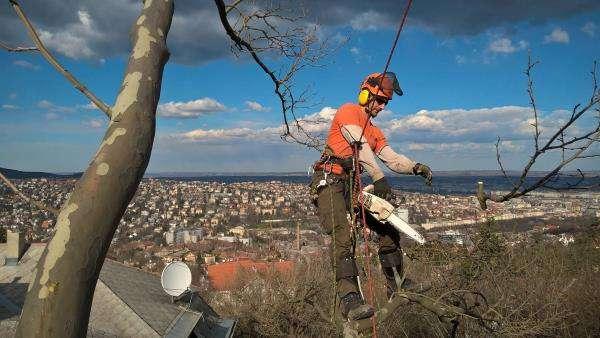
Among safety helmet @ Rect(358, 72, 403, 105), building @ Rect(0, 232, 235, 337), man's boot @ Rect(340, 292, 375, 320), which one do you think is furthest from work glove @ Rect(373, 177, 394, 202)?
building @ Rect(0, 232, 235, 337)

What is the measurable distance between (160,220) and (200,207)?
37.9 ft

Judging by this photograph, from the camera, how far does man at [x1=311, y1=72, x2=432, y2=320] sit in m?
4.44

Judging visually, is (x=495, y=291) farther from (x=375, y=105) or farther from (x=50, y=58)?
(x=50, y=58)

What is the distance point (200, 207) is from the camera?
67.7 metres

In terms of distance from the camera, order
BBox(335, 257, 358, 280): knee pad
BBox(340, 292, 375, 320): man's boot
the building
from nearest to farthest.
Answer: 1. BBox(340, 292, 375, 320): man's boot
2. BBox(335, 257, 358, 280): knee pad
3. the building

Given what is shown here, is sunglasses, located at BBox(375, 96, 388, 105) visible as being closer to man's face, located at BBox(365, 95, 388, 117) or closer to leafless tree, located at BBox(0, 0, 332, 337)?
man's face, located at BBox(365, 95, 388, 117)

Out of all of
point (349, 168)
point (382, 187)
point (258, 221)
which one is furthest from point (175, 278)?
point (258, 221)

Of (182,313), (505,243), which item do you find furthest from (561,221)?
(182,313)

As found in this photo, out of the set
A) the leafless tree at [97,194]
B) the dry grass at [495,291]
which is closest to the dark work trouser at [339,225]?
the leafless tree at [97,194]

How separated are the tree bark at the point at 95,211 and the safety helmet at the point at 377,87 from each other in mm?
2601

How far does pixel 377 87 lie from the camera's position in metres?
4.45

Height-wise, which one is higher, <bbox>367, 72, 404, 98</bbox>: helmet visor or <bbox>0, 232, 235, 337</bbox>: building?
<bbox>367, 72, 404, 98</bbox>: helmet visor

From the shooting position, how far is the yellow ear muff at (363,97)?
14.7 feet

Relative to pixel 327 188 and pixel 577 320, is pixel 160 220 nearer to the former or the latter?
pixel 577 320
